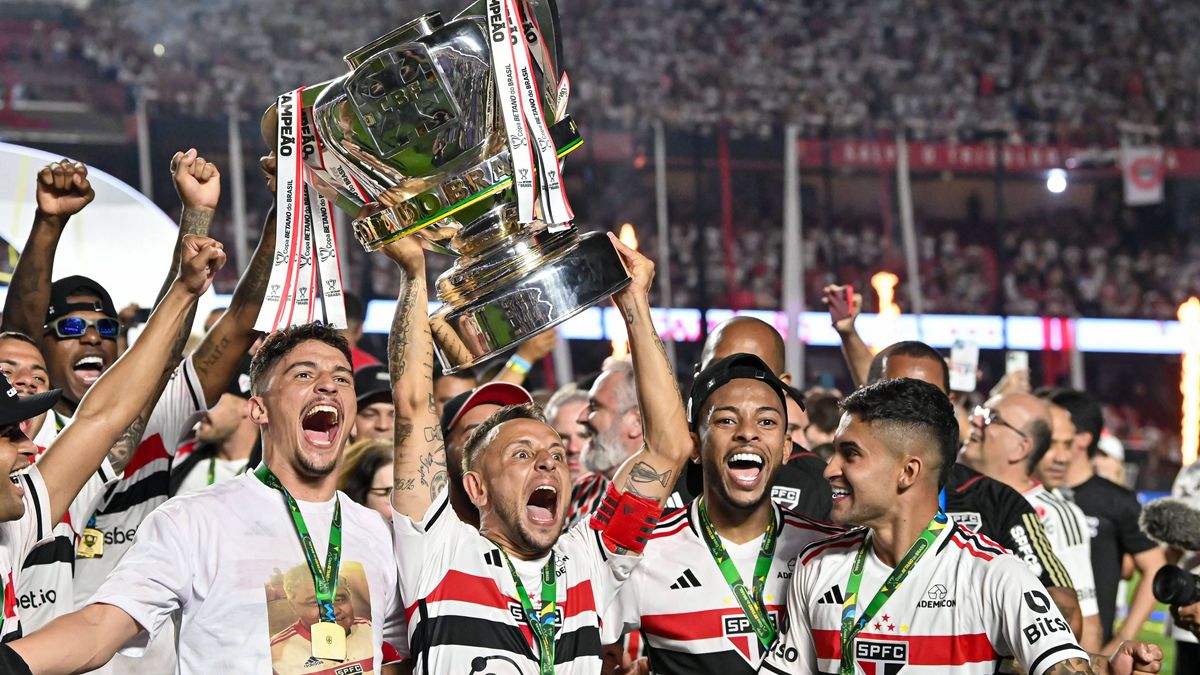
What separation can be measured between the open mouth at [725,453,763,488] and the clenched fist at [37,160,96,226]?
175cm

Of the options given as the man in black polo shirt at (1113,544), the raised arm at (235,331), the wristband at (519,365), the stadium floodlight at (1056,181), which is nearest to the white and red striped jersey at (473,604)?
the raised arm at (235,331)

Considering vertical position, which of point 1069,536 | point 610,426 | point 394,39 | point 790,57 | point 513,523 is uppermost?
point 790,57

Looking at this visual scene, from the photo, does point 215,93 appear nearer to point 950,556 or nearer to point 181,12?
point 181,12

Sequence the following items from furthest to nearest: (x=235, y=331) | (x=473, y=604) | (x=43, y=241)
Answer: (x=43, y=241), (x=235, y=331), (x=473, y=604)

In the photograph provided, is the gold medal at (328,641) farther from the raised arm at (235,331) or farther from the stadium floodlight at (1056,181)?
the stadium floodlight at (1056,181)

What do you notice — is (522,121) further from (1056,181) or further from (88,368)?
(1056,181)

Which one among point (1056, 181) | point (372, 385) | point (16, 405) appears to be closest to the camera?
point (16, 405)

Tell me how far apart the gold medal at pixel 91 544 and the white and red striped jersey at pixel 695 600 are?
152 centimetres

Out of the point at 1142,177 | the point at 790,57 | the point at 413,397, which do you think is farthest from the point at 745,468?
the point at 790,57

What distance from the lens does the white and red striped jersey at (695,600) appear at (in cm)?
310

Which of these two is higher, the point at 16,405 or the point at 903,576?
the point at 16,405

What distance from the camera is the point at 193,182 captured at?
3.20m

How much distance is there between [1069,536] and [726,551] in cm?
230

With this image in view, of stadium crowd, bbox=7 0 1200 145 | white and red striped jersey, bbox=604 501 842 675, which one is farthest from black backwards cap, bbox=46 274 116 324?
stadium crowd, bbox=7 0 1200 145
